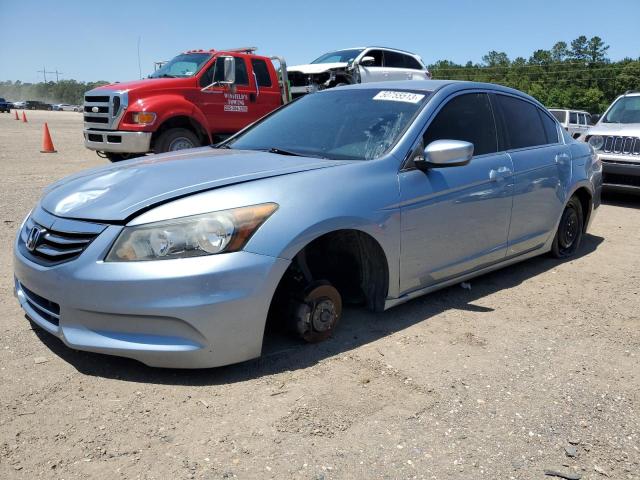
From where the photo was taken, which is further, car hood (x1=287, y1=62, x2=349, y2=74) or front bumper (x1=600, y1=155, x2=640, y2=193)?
car hood (x1=287, y1=62, x2=349, y2=74)

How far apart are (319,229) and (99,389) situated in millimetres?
1326

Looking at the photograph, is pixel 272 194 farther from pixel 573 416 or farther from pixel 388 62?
pixel 388 62

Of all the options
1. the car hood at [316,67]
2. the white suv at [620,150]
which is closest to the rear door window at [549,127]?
the white suv at [620,150]

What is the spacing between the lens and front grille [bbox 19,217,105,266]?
8.59 feet

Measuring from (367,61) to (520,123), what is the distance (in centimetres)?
955

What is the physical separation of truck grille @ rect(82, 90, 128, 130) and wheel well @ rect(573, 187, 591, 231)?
269 inches

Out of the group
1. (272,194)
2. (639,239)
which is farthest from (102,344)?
(639,239)

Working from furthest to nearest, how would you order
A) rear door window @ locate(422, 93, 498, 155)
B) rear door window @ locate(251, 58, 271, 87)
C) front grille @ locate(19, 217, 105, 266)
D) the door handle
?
rear door window @ locate(251, 58, 271, 87)
the door handle
rear door window @ locate(422, 93, 498, 155)
front grille @ locate(19, 217, 105, 266)

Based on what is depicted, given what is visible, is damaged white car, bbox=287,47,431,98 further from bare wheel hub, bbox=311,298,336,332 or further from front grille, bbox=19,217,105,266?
front grille, bbox=19,217,105,266

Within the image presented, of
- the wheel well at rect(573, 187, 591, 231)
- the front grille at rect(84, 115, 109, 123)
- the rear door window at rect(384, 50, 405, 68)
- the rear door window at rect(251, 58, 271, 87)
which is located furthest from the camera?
the rear door window at rect(384, 50, 405, 68)

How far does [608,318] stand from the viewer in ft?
12.7

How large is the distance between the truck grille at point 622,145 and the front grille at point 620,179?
348 millimetres

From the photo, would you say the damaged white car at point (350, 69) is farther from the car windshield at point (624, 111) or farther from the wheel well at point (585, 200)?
the wheel well at point (585, 200)

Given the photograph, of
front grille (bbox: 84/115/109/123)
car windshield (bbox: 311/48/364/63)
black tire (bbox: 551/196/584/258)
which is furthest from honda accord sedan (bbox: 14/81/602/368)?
car windshield (bbox: 311/48/364/63)
